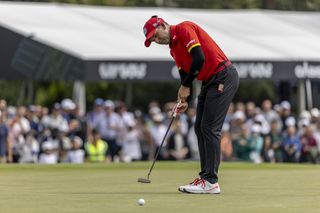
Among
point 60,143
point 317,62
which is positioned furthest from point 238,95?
point 60,143

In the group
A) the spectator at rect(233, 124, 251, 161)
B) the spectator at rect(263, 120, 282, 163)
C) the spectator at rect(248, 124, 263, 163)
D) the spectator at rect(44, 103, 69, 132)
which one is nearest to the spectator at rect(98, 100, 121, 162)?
the spectator at rect(44, 103, 69, 132)

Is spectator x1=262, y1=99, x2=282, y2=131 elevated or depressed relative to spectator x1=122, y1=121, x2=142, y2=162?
elevated

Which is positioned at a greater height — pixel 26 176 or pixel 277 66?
pixel 277 66

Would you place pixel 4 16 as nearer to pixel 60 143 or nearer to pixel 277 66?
pixel 60 143

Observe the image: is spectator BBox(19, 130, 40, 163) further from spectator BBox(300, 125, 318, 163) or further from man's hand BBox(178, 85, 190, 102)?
man's hand BBox(178, 85, 190, 102)

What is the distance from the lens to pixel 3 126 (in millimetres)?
22312

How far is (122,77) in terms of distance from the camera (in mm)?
24969

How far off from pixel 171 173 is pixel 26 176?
6.57 feet

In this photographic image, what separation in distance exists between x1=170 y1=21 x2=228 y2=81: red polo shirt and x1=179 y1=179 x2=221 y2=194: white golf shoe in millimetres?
1046

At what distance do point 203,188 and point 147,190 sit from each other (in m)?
0.60

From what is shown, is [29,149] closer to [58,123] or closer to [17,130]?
[17,130]

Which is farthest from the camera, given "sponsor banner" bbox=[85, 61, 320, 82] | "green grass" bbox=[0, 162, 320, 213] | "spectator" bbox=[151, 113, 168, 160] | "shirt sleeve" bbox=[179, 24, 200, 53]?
"sponsor banner" bbox=[85, 61, 320, 82]

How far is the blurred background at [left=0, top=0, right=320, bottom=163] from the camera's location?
23062 millimetres

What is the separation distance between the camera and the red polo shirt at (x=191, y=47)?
34.1 feet
